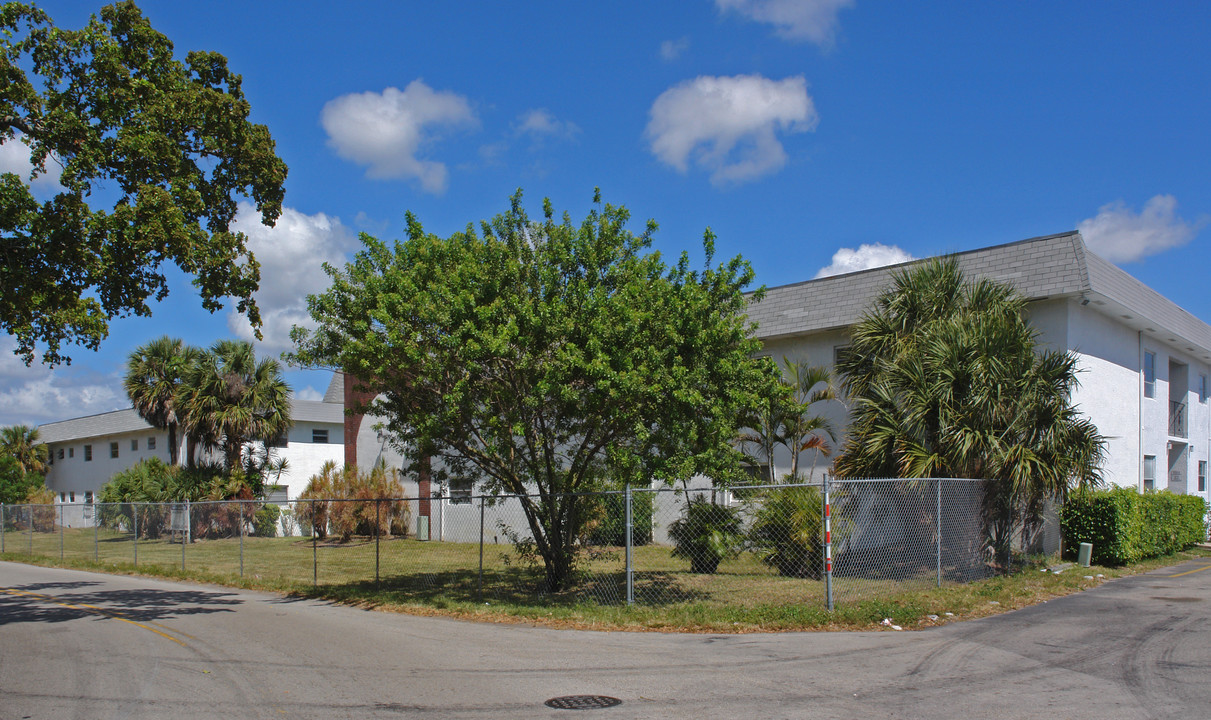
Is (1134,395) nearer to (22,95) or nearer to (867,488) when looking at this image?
(867,488)

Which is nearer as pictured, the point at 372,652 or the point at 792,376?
the point at 372,652

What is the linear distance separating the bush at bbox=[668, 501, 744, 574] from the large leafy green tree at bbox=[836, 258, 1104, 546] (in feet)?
9.19

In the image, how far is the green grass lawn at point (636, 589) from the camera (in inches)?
445

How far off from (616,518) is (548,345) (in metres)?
5.61

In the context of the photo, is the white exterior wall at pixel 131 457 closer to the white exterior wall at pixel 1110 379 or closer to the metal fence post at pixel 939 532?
the white exterior wall at pixel 1110 379

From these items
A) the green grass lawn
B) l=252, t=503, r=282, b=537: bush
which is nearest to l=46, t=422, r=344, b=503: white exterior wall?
l=252, t=503, r=282, b=537: bush

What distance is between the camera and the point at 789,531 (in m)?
15.1

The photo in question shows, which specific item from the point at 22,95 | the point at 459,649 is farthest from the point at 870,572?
the point at 22,95

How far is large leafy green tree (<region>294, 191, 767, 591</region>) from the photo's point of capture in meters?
11.8

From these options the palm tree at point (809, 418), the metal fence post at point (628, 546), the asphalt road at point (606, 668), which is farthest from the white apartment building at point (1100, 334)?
the metal fence post at point (628, 546)

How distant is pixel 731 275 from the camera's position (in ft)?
42.5

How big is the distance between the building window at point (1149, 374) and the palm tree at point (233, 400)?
A: 28.3m

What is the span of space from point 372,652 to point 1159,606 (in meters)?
11.1

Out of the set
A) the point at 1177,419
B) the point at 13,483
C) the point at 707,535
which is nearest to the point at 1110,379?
the point at 1177,419
